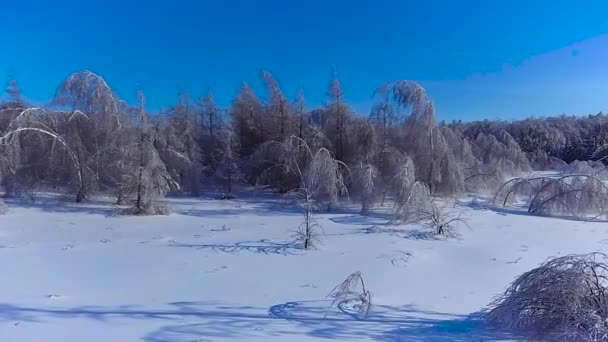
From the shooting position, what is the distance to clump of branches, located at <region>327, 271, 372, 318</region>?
4.99 m

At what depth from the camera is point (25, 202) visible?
13.1 m

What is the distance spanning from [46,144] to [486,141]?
76.7 feet

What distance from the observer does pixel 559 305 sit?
4059mm

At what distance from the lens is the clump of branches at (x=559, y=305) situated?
3871mm

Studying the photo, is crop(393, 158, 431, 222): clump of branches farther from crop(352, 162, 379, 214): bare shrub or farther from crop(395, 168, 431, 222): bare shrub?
crop(352, 162, 379, 214): bare shrub

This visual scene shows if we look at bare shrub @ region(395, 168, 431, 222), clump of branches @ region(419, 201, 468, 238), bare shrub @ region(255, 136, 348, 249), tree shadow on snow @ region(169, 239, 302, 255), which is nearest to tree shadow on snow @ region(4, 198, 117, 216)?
tree shadow on snow @ region(169, 239, 302, 255)

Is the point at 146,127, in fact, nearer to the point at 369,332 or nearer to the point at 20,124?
the point at 20,124

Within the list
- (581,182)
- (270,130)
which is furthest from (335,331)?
(270,130)

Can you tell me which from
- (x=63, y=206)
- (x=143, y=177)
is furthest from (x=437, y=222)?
(x=63, y=206)

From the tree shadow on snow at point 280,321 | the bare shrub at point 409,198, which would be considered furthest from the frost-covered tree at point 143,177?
the tree shadow on snow at point 280,321

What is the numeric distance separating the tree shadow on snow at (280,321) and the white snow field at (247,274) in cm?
2

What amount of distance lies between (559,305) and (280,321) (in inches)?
113

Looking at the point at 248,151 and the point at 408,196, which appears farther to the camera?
the point at 248,151

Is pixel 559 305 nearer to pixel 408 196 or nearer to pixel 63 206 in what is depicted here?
pixel 408 196
